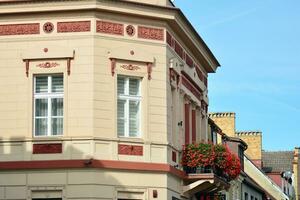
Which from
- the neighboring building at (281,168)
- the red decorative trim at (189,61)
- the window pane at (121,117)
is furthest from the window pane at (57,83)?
the neighboring building at (281,168)

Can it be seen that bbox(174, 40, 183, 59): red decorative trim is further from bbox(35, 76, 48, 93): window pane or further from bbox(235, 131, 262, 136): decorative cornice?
bbox(235, 131, 262, 136): decorative cornice

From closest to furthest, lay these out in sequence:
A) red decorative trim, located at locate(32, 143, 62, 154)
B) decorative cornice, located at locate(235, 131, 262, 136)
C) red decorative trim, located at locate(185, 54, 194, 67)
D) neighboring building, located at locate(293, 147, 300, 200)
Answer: red decorative trim, located at locate(32, 143, 62, 154) < red decorative trim, located at locate(185, 54, 194, 67) < decorative cornice, located at locate(235, 131, 262, 136) < neighboring building, located at locate(293, 147, 300, 200)

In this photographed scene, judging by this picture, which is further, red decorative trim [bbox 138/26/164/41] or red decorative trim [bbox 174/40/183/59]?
red decorative trim [bbox 174/40/183/59]

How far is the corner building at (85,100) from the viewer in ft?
96.8

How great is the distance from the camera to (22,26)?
100 ft

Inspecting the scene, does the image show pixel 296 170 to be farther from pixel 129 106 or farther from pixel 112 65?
pixel 112 65

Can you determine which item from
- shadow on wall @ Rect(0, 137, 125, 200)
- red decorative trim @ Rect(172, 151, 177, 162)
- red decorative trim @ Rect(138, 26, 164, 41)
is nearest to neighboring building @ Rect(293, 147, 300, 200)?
red decorative trim @ Rect(172, 151, 177, 162)

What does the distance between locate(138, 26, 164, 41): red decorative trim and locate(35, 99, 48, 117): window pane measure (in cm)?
425

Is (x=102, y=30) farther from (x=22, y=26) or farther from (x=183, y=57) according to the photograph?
(x=183, y=57)

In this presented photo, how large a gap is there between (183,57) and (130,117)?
16.2 feet

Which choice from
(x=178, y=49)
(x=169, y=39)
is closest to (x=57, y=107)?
(x=169, y=39)

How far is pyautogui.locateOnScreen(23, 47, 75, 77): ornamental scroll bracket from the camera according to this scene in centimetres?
2998

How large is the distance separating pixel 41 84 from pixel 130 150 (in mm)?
4020

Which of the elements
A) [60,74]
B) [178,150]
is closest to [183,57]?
[178,150]
